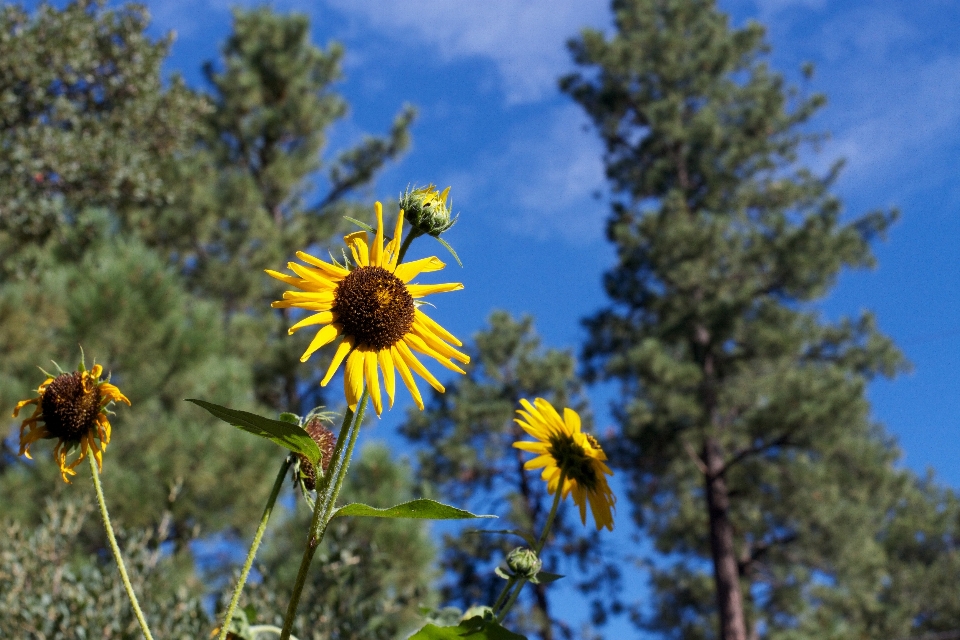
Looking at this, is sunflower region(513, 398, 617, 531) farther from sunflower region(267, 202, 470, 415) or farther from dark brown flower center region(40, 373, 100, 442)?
dark brown flower center region(40, 373, 100, 442)

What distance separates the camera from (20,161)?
619cm

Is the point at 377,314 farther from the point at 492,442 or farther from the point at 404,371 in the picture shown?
the point at 492,442

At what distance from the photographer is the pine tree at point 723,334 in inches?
379

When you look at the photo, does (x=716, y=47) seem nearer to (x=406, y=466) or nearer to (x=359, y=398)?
(x=406, y=466)

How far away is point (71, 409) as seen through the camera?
1006 mm

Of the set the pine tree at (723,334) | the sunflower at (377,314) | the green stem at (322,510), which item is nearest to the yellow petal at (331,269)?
the sunflower at (377,314)

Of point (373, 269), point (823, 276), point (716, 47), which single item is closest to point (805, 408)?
point (823, 276)

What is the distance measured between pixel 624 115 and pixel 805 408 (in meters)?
5.86

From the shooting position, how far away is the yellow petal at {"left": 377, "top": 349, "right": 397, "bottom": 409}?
87 centimetres

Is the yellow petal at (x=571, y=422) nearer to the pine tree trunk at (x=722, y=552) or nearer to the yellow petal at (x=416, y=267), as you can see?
the yellow petal at (x=416, y=267)

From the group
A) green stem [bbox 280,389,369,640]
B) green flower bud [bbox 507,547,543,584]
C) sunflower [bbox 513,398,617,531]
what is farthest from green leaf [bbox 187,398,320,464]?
sunflower [bbox 513,398,617,531]

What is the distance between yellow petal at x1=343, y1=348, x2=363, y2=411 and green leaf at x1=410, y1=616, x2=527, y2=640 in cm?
23

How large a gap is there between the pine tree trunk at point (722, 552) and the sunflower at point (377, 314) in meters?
9.21

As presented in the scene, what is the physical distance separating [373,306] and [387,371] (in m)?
0.07
